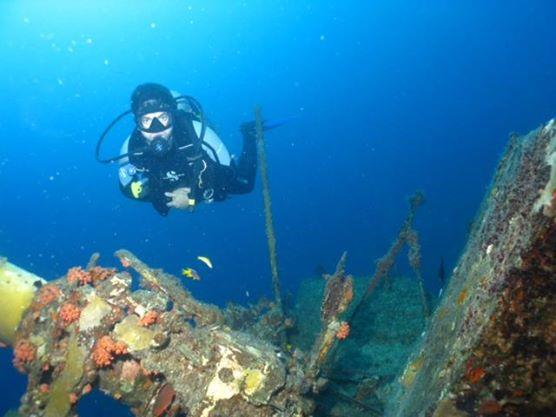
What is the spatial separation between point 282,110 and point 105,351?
101519 mm

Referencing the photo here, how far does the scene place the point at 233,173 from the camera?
8.88 m

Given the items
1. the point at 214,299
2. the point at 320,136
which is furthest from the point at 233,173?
the point at 320,136

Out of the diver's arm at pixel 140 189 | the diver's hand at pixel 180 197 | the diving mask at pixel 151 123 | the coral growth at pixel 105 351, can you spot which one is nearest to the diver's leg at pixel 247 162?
the diver's hand at pixel 180 197

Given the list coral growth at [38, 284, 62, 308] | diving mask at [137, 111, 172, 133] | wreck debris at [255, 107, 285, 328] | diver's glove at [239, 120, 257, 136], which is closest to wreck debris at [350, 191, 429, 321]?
wreck debris at [255, 107, 285, 328]

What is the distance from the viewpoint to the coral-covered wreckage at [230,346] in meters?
1.84

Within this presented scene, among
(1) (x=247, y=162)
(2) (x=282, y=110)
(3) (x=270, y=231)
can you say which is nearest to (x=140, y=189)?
(3) (x=270, y=231)

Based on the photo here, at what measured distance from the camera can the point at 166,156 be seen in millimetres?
7211

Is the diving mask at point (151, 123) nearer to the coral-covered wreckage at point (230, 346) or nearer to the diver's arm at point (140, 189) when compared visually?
the diver's arm at point (140, 189)

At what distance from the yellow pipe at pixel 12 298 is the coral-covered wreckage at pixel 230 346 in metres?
0.01

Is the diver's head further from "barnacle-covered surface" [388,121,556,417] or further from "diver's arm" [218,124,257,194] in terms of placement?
"barnacle-covered surface" [388,121,556,417]

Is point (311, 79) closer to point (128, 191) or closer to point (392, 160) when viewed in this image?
point (392, 160)

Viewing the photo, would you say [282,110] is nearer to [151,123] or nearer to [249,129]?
[249,129]

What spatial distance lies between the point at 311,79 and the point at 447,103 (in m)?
36.1

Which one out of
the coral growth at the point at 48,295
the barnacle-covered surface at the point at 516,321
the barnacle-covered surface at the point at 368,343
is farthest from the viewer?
the barnacle-covered surface at the point at 368,343
